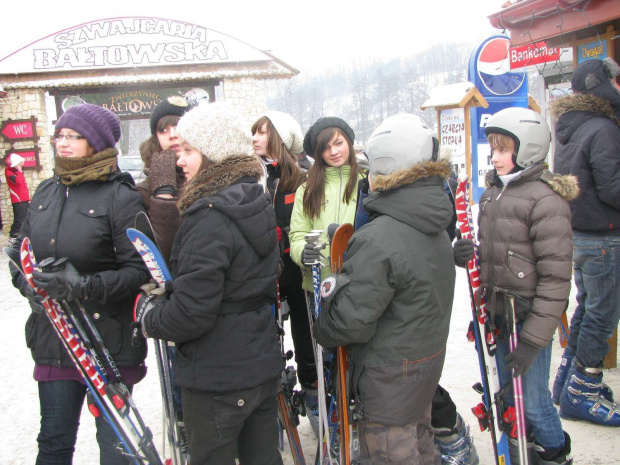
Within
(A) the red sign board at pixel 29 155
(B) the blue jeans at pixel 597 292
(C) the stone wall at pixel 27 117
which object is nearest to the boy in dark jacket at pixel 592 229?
(B) the blue jeans at pixel 597 292

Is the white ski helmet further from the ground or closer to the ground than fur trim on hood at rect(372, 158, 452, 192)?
further from the ground

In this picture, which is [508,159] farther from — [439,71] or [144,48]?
[439,71]

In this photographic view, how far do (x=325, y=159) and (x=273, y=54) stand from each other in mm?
9650

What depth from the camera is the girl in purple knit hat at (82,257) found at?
2.21 meters

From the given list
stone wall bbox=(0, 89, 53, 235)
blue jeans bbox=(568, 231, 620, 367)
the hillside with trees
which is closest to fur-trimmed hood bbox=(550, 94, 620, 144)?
blue jeans bbox=(568, 231, 620, 367)

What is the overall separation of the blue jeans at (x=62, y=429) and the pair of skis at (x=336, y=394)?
0.92 m

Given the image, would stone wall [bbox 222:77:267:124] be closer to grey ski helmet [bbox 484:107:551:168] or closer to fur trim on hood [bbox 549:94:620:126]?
fur trim on hood [bbox 549:94:620:126]

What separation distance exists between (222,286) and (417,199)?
2.70 ft

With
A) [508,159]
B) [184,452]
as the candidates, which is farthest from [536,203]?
[184,452]

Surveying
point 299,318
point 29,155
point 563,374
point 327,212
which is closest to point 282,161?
point 327,212

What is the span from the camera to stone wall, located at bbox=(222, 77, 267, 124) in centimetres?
1191

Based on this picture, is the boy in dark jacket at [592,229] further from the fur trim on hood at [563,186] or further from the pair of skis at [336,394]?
the pair of skis at [336,394]

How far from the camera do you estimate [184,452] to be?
108 inches

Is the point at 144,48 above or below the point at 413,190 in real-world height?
above
